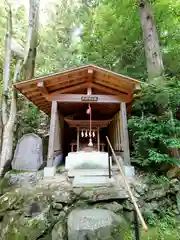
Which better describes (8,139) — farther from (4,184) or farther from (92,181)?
(92,181)

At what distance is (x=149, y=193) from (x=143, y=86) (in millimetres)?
2868

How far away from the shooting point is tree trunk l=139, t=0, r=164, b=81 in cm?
548

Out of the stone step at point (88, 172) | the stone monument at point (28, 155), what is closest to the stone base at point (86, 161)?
the stone step at point (88, 172)

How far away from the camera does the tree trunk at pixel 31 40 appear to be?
25.1ft

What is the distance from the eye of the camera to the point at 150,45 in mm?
5777

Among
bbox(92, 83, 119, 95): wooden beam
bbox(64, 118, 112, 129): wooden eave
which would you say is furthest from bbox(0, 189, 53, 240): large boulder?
bbox(92, 83, 119, 95): wooden beam

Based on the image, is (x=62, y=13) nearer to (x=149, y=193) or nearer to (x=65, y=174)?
(x=65, y=174)

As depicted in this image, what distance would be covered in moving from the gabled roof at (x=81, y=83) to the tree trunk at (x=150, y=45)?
944 mm

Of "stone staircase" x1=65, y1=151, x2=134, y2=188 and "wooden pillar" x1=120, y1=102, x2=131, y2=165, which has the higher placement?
"wooden pillar" x1=120, y1=102, x2=131, y2=165

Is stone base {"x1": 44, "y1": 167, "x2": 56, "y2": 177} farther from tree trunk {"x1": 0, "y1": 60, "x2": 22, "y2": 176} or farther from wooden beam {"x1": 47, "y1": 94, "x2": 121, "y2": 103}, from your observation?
wooden beam {"x1": 47, "y1": 94, "x2": 121, "y2": 103}

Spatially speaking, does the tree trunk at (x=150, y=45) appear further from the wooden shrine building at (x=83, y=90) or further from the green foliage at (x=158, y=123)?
the wooden shrine building at (x=83, y=90)

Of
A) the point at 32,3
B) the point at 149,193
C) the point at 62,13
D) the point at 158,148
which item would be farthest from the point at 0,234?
the point at 62,13

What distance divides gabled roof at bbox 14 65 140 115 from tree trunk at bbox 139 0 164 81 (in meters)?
0.94

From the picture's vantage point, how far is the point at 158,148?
500 cm
